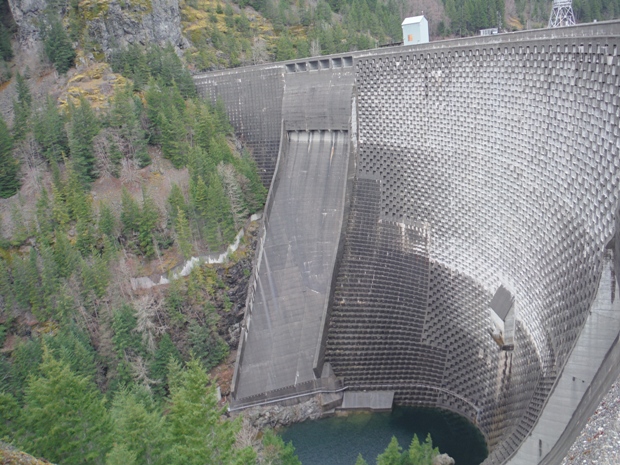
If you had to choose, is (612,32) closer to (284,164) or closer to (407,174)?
(407,174)

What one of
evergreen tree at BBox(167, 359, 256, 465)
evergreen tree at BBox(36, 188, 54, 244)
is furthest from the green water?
evergreen tree at BBox(36, 188, 54, 244)

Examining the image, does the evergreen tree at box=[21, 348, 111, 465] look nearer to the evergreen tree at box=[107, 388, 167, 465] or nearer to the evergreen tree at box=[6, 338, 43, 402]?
the evergreen tree at box=[107, 388, 167, 465]

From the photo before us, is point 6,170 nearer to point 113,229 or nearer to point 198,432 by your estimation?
point 113,229

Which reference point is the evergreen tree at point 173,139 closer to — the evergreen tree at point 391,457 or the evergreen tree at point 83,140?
the evergreen tree at point 83,140

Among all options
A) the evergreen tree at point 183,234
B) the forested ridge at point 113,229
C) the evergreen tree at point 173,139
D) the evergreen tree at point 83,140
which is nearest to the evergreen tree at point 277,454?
the forested ridge at point 113,229

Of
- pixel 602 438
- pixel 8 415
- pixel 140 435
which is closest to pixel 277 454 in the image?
pixel 140 435
